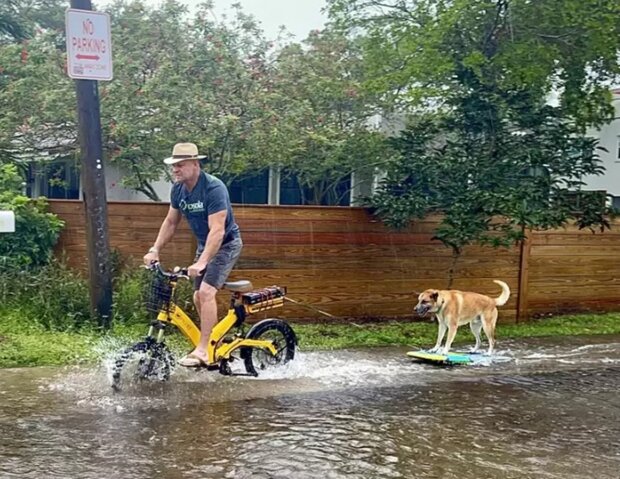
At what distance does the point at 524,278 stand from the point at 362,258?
2.44 meters

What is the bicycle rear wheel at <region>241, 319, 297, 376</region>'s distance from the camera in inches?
239

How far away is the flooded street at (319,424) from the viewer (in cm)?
411

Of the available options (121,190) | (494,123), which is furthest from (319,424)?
(121,190)

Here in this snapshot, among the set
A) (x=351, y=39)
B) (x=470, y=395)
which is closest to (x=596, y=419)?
(x=470, y=395)

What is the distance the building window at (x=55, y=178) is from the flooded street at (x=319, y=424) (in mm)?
9488

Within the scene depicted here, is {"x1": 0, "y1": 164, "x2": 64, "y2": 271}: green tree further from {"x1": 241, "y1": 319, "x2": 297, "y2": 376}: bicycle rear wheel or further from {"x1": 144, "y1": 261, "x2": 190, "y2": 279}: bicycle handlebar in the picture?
{"x1": 241, "y1": 319, "x2": 297, "y2": 376}: bicycle rear wheel

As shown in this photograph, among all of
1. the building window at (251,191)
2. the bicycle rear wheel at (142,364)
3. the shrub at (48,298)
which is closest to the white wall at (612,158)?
the building window at (251,191)

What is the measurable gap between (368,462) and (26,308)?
14.8 feet

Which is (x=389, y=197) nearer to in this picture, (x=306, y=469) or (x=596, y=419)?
(x=596, y=419)

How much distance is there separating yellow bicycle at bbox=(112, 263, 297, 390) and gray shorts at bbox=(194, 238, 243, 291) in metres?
0.09

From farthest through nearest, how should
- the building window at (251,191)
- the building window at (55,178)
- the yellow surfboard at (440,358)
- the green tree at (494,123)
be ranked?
the building window at (251,191) → the building window at (55,178) → the green tree at (494,123) → the yellow surfboard at (440,358)

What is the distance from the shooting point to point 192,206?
596 centimetres

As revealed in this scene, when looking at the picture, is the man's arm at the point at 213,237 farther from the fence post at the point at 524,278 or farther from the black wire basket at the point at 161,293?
the fence post at the point at 524,278

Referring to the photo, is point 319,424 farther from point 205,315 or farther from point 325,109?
point 325,109
